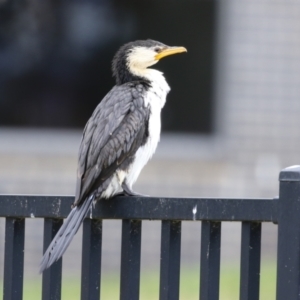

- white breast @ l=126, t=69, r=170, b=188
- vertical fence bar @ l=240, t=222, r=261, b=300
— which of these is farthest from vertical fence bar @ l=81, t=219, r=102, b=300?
white breast @ l=126, t=69, r=170, b=188

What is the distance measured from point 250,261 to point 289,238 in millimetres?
172

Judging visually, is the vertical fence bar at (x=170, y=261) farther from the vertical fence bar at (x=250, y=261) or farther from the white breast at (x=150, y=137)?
the white breast at (x=150, y=137)

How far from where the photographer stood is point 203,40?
8172mm

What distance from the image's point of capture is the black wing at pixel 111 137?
11.4 feet

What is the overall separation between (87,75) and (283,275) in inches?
235

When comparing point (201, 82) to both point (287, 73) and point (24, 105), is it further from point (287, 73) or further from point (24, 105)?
point (24, 105)

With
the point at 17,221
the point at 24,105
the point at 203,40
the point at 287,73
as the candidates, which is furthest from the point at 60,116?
the point at 17,221

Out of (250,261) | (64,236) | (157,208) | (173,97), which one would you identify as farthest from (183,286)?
(250,261)

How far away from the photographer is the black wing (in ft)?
11.4

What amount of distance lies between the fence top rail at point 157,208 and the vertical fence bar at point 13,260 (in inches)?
1.9

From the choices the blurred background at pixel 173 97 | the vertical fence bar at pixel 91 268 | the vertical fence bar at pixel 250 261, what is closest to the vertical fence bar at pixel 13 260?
the vertical fence bar at pixel 91 268

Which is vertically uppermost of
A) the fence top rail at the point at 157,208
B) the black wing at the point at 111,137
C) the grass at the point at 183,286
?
the black wing at the point at 111,137

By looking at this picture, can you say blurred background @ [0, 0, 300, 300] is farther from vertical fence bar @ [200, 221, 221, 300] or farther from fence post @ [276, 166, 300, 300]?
fence post @ [276, 166, 300, 300]

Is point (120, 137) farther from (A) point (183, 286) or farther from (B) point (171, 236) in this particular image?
(A) point (183, 286)
